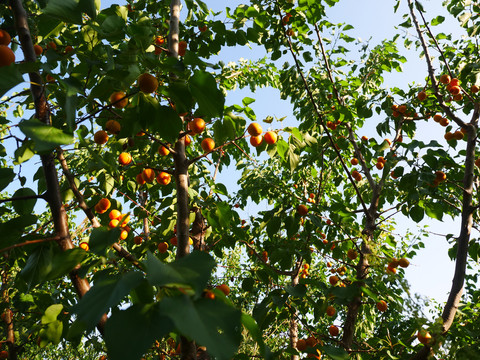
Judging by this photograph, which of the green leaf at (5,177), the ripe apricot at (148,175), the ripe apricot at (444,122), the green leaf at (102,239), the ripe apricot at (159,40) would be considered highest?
the ripe apricot at (444,122)

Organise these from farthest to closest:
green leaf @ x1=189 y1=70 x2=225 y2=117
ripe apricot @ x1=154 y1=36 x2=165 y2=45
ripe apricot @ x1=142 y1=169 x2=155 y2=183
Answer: ripe apricot @ x1=154 y1=36 x2=165 y2=45
ripe apricot @ x1=142 y1=169 x2=155 y2=183
green leaf @ x1=189 y1=70 x2=225 y2=117

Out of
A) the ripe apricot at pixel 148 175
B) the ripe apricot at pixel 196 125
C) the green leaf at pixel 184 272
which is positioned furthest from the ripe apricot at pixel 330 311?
the green leaf at pixel 184 272

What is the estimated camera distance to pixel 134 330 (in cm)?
66

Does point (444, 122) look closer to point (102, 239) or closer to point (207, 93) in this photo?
point (207, 93)

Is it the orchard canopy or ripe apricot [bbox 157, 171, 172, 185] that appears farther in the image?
ripe apricot [bbox 157, 171, 172, 185]

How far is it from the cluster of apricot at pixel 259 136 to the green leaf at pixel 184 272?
1179 mm

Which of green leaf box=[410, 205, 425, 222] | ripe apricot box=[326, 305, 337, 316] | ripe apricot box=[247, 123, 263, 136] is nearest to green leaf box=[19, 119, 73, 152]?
ripe apricot box=[247, 123, 263, 136]

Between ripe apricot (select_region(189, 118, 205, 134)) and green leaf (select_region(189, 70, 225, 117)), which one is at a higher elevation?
ripe apricot (select_region(189, 118, 205, 134))

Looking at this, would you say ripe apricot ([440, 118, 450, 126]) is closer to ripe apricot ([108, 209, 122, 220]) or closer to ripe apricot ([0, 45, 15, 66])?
ripe apricot ([108, 209, 122, 220])

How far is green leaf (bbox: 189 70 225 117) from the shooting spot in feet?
3.72

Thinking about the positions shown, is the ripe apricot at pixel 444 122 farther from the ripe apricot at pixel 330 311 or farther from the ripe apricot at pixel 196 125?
the ripe apricot at pixel 196 125

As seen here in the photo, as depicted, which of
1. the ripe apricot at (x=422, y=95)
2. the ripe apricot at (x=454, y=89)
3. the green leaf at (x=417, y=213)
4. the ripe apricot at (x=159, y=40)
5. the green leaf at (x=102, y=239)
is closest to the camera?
the green leaf at (x=102, y=239)

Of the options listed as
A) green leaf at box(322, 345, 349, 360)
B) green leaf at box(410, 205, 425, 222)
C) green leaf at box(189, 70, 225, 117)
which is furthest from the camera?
green leaf at box(410, 205, 425, 222)

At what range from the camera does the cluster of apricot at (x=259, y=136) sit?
1843 millimetres
